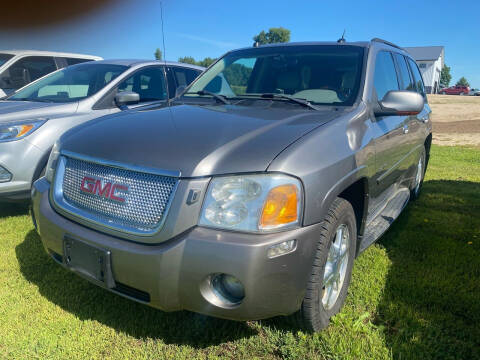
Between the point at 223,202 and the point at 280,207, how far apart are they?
10.6 inches

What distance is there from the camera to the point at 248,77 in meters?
3.55

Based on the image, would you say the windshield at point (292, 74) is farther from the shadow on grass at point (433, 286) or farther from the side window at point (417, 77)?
the side window at point (417, 77)

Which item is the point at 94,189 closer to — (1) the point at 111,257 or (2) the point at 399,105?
(1) the point at 111,257

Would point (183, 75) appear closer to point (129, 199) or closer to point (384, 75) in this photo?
point (384, 75)

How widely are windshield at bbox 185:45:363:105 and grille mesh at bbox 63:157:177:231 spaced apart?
143 centimetres

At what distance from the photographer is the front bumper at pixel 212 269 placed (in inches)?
67.2

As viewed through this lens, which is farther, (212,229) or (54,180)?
(54,180)

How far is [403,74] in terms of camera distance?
13.6 feet

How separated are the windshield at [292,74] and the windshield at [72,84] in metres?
1.80

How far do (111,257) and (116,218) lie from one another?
20 centimetres

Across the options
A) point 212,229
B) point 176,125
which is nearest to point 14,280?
point 176,125

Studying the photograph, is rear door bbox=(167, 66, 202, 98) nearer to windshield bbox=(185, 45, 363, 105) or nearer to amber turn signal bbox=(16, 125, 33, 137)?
windshield bbox=(185, 45, 363, 105)

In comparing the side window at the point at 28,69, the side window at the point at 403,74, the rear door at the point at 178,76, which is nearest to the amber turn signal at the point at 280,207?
the side window at the point at 403,74

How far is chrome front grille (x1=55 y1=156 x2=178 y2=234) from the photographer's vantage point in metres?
1.85
